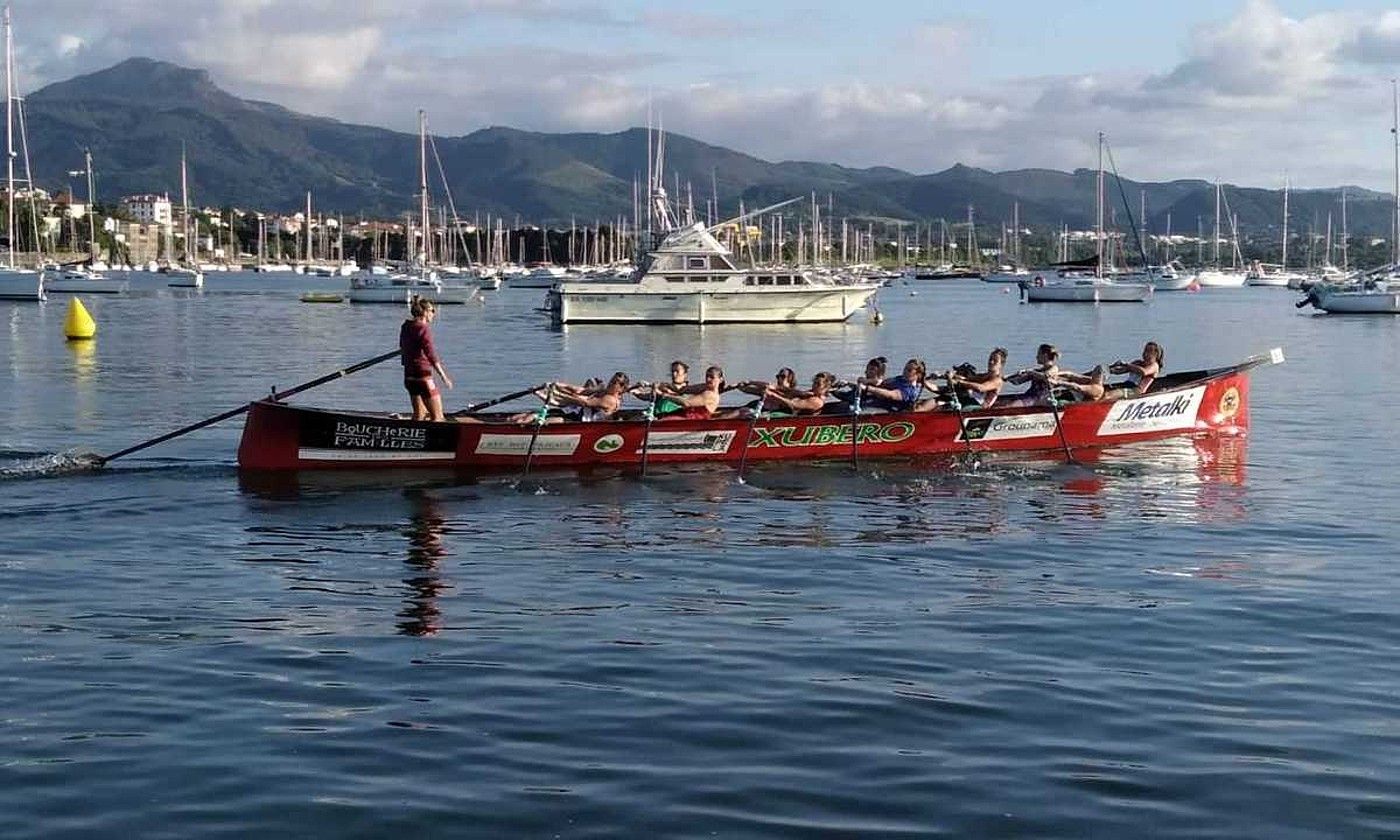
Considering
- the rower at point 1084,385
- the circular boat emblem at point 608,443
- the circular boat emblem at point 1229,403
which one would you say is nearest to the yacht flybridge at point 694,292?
the circular boat emblem at point 1229,403

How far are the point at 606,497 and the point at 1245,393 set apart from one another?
12.3m

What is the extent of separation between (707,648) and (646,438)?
1014 cm

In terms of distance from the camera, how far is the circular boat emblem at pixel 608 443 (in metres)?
23.0

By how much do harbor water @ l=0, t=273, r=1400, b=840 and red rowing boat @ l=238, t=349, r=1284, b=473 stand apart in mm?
431

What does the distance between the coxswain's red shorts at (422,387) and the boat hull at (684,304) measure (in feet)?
151

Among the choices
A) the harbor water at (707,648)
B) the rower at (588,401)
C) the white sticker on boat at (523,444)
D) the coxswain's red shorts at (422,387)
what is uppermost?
the coxswain's red shorts at (422,387)

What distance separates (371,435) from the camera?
73.9ft

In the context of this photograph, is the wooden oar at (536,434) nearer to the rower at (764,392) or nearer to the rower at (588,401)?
the rower at (588,401)

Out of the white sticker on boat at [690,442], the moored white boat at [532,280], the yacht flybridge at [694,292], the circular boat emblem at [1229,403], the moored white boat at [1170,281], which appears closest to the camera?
the white sticker on boat at [690,442]

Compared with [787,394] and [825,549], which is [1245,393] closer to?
[787,394]

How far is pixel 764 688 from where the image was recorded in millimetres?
11906

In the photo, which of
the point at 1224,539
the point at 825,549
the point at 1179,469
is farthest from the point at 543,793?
the point at 1179,469

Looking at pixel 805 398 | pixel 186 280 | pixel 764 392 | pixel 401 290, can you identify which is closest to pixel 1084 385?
pixel 805 398

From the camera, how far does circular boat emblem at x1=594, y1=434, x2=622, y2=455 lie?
23.0 metres
